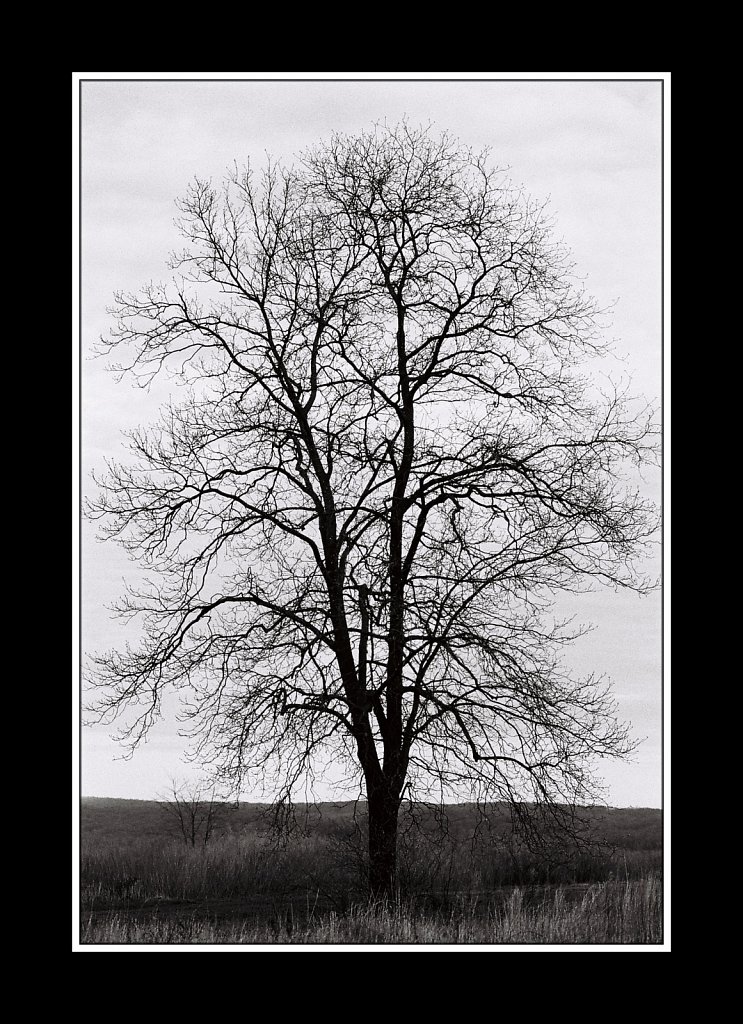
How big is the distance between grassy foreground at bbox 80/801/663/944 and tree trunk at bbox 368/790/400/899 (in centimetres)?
15

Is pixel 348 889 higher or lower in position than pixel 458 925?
higher

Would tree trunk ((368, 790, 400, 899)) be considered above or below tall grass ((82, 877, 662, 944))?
above

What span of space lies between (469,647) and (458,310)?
396 centimetres

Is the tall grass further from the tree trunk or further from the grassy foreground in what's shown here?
the tree trunk

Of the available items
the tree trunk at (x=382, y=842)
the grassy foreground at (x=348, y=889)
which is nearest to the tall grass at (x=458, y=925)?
the grassy foreground at (x=348, y=889)

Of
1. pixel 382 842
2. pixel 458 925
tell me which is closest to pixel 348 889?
pixel 382 842

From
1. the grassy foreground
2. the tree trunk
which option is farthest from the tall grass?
the tree trunk

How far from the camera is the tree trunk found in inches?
488

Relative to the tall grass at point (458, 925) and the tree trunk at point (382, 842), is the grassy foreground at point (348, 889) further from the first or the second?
the tree trunk at point (382, 842)

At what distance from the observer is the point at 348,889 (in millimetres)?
12344

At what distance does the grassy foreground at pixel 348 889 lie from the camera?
11.4 meters

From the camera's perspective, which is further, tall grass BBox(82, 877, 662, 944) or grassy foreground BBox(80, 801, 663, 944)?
grassy foreground BBox(80, 801, 663, 944)

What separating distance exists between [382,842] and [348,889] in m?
0.64

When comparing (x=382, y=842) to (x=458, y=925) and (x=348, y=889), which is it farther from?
(x=458, y=925)
